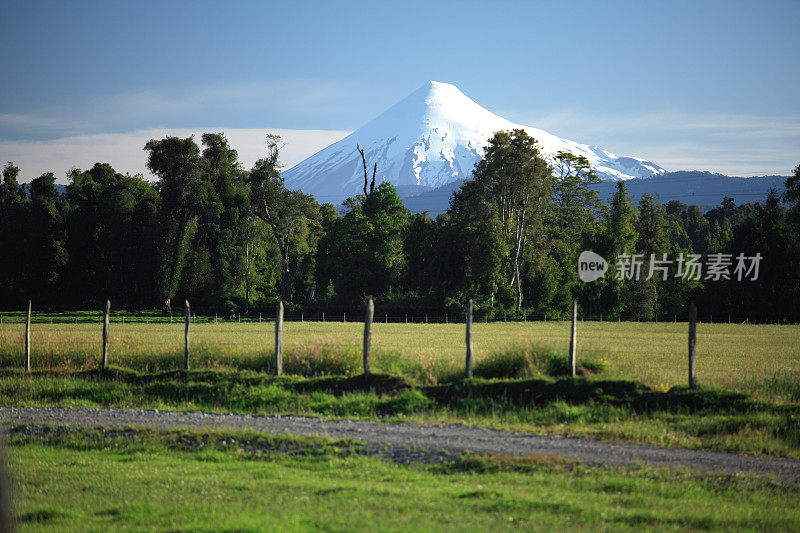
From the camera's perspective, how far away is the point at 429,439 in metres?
14.3

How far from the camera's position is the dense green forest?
230ft

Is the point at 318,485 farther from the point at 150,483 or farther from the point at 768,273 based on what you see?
the point at 768,273

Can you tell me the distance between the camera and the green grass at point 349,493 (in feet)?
26.1

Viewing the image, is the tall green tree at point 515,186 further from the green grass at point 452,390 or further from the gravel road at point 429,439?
the gravel road at point 429,439

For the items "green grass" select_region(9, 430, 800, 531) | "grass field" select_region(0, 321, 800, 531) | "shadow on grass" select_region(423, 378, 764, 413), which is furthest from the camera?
"shadow on grass" select_region(423, 378, 764, 413)

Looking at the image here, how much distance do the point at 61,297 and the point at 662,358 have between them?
74101 mm

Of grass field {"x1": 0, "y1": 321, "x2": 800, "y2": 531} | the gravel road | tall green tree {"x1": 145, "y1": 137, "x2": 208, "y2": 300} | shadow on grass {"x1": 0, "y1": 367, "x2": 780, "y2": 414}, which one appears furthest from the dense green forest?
the gravel road

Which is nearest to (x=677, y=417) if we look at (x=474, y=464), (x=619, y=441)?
(x=619, y=441)

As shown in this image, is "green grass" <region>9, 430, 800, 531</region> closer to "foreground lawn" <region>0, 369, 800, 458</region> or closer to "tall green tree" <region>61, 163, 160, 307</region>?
"foreground lawn" <region>0, 369, 800, 458</region>

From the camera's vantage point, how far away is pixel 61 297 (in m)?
81.0

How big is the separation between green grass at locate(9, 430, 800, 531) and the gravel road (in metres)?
0.94

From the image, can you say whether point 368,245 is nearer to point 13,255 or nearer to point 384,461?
point 13,255

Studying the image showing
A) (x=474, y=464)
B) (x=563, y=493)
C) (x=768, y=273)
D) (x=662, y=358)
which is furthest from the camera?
(x=768, y=273)

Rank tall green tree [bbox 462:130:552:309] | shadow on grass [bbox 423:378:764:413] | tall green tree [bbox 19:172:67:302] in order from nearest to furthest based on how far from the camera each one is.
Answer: shadow on grass [bbox 423:378:764:413] < tall green tree [bbox 462:130:552:309] < tall green tree [bbox 19:172:67:302]
